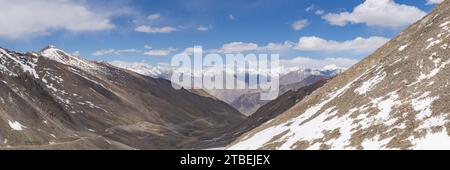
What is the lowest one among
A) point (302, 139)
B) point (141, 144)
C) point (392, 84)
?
point (141, 144)

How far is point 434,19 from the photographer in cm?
5416

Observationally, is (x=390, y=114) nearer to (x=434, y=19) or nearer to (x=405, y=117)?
(x=405, y=117)

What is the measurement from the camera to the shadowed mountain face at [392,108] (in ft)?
96.7

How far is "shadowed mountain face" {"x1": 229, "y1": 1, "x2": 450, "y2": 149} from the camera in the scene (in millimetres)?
29484

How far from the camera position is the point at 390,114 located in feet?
116

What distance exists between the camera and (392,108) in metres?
36.1
